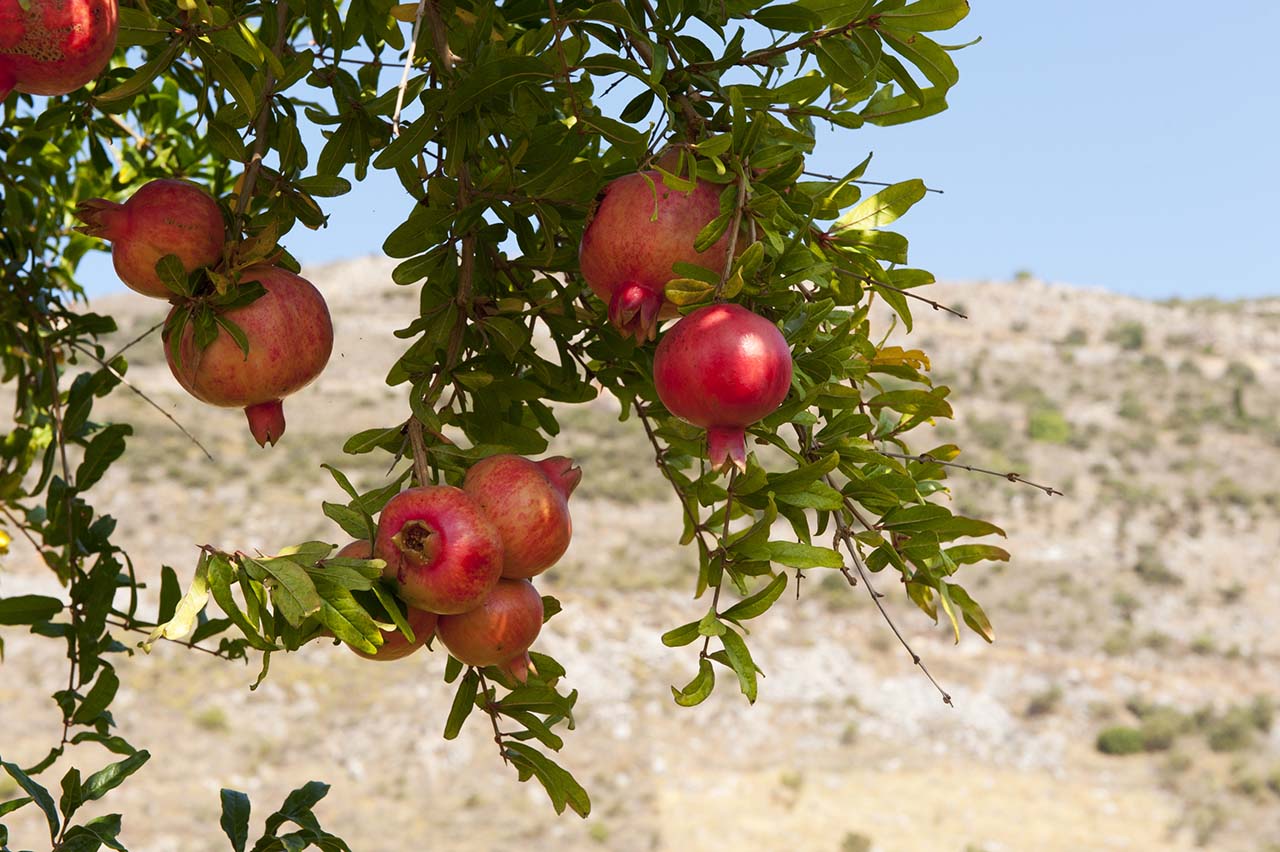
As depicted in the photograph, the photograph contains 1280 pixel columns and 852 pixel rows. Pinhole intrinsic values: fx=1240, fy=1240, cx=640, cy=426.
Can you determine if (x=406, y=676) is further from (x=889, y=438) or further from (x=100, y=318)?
(x=889, y=438)

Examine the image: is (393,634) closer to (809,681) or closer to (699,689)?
(699,689)

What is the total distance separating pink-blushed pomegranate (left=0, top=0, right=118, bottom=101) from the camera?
0.92 m

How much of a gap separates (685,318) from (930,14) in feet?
1.41

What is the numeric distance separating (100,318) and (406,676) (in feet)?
45.0

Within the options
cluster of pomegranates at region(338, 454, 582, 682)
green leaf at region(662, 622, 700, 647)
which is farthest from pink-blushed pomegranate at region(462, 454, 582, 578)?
green leaf at region(662, 622, 700, 647)

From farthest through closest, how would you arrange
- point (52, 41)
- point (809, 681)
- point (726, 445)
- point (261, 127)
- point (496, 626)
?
point (809, 681) → point (261, 127) → point (496, 626) → point (726, 445) → point (52, 41)

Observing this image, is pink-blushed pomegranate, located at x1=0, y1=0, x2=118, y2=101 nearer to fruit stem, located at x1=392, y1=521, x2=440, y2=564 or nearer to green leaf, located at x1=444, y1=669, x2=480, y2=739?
fruit stem, located at x1=392, y1=521, x2=440, y2=564

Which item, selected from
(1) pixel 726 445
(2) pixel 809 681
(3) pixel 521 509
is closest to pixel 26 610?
(3) pixel 521 509

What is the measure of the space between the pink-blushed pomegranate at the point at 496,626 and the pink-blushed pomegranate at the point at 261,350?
0.91 feet

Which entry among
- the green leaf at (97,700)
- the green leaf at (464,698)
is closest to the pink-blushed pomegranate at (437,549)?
the green leaf at (464,698)

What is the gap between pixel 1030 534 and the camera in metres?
20.9

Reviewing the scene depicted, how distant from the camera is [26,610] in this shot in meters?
1.67

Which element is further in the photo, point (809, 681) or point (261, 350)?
point (809, 681)

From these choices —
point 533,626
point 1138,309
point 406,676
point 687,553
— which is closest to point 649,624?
point 687,553
